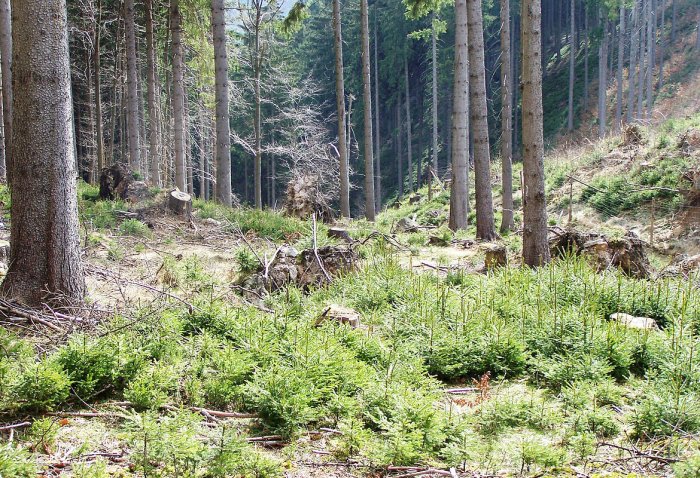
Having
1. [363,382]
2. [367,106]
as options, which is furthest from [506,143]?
[363,382]

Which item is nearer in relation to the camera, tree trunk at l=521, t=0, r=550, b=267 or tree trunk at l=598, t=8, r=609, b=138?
tree trunk at l=521, t=0, r=550, b=267

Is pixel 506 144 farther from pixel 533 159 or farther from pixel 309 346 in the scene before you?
pixel 309 346

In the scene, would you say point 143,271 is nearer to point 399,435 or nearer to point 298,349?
point 298,349

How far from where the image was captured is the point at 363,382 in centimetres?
417

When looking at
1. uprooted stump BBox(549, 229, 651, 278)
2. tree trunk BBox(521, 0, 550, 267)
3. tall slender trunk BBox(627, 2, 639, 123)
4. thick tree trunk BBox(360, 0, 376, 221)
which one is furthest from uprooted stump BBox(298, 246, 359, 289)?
tall slender trunk BBox(627, 2, 639, 123)

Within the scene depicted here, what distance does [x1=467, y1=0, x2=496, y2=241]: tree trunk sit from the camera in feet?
40.2

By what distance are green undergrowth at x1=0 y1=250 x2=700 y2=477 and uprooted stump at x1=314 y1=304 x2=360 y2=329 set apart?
136mm

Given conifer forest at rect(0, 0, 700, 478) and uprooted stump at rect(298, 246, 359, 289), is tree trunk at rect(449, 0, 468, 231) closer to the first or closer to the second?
conifer forest at rect(0, 0, 700, 478)

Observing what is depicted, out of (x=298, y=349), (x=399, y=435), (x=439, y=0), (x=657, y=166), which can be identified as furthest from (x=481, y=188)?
(x=399, y=435)

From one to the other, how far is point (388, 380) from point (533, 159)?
532cm

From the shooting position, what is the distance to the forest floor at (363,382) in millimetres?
3232

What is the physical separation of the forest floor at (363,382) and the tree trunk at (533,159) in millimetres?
879

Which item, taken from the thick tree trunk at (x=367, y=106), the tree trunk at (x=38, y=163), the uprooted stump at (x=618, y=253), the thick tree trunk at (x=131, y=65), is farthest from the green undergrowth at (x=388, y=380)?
the thick tree trunk at (x=367, y=106)

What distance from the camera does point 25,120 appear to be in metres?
5.16
